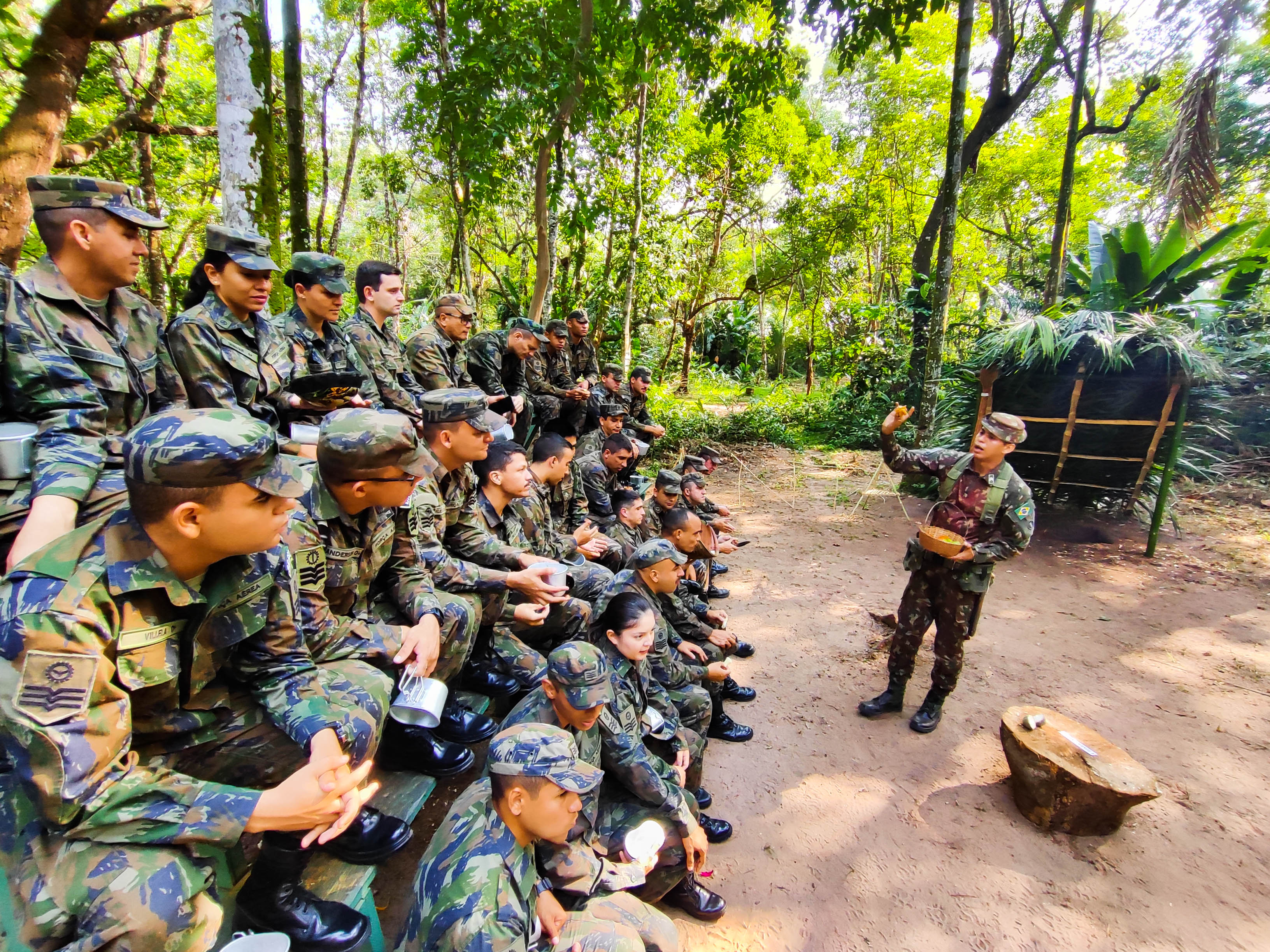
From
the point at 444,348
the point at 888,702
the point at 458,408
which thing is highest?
the point at 444,348

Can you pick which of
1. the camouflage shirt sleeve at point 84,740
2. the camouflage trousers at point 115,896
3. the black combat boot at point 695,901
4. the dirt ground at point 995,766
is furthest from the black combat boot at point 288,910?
the black combat boot at point 695,901

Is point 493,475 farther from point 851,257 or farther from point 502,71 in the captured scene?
point 851,257

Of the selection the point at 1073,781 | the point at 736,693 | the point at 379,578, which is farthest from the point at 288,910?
the point at 1073,781

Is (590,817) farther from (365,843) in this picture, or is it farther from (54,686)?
(54,686)

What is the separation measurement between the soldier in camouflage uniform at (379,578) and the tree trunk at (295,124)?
120 inches

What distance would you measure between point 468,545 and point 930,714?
10.5 ft

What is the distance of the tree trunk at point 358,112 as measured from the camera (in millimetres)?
11219

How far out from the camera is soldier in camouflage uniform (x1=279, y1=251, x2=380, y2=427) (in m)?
3.55

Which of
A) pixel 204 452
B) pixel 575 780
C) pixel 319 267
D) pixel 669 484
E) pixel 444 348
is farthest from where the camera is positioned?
pixel 669 484

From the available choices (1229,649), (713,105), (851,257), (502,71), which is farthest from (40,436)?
(851,257)

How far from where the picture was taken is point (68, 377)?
7.30 ft

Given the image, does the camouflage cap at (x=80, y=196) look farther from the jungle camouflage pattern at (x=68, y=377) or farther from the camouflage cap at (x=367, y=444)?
the camouflage cap at (x=367, y=444)

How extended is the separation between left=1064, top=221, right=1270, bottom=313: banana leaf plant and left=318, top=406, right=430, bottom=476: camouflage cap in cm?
852

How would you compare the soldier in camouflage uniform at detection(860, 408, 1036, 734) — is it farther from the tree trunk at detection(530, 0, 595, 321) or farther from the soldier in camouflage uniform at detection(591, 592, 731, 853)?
the tree trunk at detection(530, 0, 595, 321)
